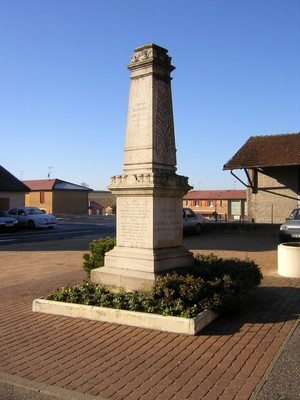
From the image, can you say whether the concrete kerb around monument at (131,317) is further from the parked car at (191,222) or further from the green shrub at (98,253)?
the parked car at (191,222)

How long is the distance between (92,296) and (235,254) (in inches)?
352

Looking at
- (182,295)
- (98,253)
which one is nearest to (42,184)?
(98,253)

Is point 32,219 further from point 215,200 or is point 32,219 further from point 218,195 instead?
point 218,195

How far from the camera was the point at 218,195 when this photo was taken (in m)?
72.6

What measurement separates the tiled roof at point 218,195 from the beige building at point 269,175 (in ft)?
136

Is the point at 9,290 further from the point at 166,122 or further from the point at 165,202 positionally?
the point at 166,122

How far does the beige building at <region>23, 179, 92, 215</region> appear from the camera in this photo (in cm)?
5591

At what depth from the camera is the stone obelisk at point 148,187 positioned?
7148 millimetres

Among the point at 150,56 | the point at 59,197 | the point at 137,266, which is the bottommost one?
the point at 137,266

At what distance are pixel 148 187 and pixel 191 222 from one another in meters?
16.6

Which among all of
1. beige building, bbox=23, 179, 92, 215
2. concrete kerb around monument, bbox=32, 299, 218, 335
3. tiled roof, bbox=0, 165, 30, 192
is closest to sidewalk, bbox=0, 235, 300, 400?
concrete kerb around monument, bbox=32, 299, 218, 335

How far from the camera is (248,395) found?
12.9 feet

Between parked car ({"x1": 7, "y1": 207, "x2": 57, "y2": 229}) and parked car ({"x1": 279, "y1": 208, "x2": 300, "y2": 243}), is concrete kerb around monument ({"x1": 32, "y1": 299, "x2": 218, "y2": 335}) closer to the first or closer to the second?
parked car ({"x1": 279, "y1": 208, "x2": 300, "y2": 243})

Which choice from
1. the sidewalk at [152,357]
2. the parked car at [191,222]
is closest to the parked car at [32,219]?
the parked car at [191,222]
